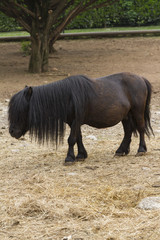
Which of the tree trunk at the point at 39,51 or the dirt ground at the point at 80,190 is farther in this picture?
the tree trunk at the point at 39,51

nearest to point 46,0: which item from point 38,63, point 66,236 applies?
point 38,63

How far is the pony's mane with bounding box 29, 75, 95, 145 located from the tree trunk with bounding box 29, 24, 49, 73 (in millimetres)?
8618

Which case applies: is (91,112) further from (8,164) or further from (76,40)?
(76,40)

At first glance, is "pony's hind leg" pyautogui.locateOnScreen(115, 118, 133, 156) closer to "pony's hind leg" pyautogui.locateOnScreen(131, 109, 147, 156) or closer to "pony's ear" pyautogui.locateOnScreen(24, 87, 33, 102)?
"pony's hind leg" pyautogui.locateOnScreen(131, 109, 147, 156)

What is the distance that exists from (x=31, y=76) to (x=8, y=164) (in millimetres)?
8219

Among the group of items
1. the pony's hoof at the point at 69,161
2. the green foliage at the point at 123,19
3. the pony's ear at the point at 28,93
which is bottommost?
the pony's hoof at the point at 69,161

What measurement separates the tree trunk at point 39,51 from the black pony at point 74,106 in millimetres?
8372

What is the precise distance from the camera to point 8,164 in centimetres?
646

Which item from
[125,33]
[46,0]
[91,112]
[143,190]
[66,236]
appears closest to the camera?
[66,236]

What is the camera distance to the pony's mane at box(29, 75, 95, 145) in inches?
237

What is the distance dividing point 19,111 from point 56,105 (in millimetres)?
506

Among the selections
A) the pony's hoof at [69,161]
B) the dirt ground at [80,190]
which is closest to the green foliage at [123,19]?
the dirt ground at [80,190]

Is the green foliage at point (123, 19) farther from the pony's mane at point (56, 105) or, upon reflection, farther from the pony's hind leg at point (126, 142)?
the pony's mane at point (56, 105)

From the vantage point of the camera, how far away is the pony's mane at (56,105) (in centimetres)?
602
